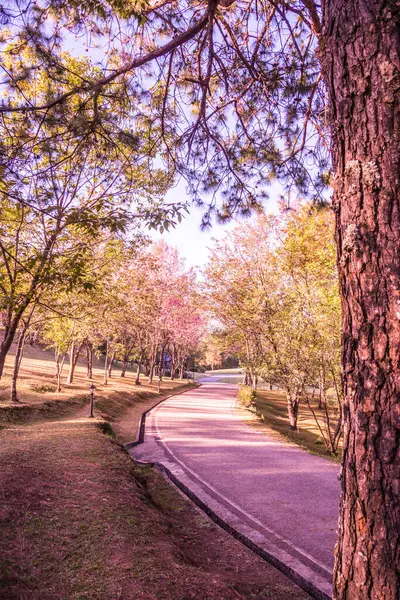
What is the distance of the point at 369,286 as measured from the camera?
6.98 ft

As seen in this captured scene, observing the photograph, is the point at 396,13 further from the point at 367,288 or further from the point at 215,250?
the point at 215,250

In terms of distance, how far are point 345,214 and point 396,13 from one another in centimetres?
118

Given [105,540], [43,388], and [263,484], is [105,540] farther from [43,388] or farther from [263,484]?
[43,388]

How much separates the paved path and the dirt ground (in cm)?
37

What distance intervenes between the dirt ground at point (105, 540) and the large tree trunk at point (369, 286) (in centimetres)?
185

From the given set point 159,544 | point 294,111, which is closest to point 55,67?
point 294,111

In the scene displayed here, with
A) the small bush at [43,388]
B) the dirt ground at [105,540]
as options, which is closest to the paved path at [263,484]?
the dirt ground at [105,540]

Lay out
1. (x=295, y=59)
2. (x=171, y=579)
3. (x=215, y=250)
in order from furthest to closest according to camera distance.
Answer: (x=215, y=250) < (x=295, y=59) < (x=171, y=579)

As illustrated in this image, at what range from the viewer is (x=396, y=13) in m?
2.26

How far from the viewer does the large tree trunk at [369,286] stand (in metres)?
1.98

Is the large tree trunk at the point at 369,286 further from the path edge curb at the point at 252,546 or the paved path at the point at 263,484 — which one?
the paved path at the point at 263,484

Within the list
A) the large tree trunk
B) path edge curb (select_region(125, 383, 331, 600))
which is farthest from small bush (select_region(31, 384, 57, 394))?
the large tree trunk

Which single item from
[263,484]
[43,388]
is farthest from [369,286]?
[43,388]

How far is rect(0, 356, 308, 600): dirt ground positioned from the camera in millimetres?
3197
